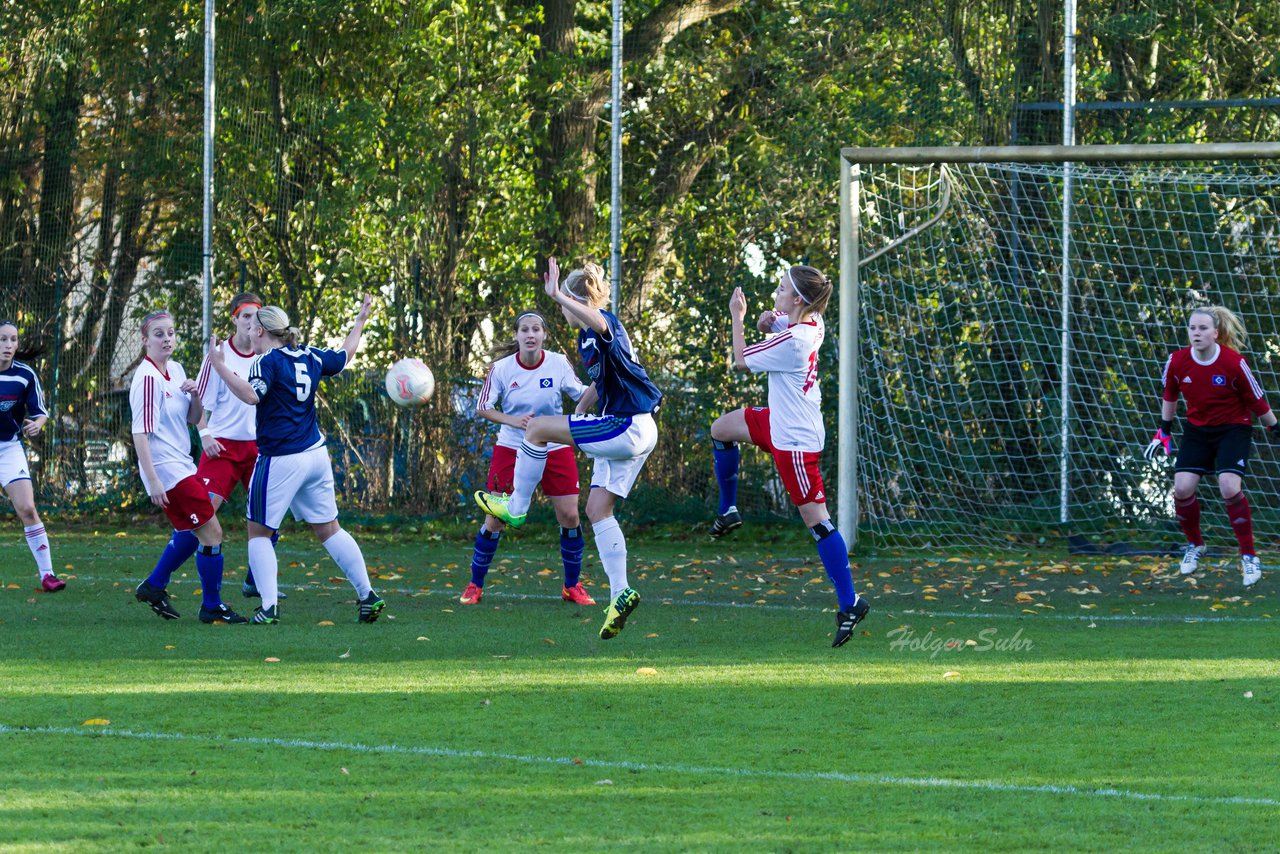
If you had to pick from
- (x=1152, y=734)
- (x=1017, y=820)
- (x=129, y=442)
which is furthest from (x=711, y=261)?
(x=1017, y=820)

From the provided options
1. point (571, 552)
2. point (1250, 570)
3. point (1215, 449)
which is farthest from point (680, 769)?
point (1215, 449)

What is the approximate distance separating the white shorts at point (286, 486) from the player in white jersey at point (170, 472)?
22.3 inches

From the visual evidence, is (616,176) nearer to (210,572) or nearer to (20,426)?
(20,426)

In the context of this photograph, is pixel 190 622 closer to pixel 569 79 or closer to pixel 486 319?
pixel 486 319

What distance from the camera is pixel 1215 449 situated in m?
12.0

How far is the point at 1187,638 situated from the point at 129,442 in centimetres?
1192

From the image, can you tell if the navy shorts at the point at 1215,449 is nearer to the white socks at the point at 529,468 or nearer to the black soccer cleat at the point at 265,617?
the white socks at the point at 529,468

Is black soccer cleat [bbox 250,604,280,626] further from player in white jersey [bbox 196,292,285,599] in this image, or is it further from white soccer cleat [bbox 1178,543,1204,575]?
white soccer cleat [bbox 1178,543,1204,575]

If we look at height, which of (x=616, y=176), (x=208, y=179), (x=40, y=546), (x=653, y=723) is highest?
(x=208, y=179)

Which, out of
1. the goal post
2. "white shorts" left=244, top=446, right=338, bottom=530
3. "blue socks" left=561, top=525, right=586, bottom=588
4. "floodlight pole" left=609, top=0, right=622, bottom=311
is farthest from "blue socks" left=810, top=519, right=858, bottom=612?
"floodlight pole" left=609, top=0, right=622, bottom=311

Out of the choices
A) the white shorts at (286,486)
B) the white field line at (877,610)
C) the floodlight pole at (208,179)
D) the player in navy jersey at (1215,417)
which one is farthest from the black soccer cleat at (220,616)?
the floodlight pole at (208,179)

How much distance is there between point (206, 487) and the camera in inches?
425

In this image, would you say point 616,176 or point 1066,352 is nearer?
point 1066,352

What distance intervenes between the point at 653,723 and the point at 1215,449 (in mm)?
6919
